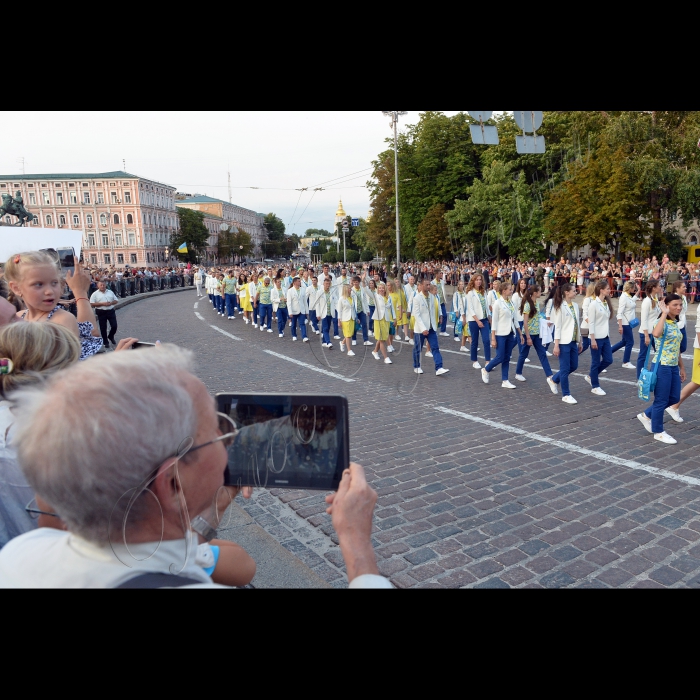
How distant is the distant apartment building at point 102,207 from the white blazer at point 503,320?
188ft

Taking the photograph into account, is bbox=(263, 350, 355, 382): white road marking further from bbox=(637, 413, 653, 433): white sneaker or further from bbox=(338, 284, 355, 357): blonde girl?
bbox=(637, 413, 653, 433): white sneaker

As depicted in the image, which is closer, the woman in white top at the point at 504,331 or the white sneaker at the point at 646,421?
the white sneaker at the point at 646,421

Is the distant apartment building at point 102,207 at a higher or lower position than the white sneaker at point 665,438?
higher

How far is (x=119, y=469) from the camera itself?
1146 mm

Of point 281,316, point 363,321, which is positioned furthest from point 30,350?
point 281,316

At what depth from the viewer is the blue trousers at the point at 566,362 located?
8.45 metres

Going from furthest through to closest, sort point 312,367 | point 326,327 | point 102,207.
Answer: point 102,207 < point 326,327 < point 312,367

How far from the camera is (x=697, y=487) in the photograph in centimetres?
512

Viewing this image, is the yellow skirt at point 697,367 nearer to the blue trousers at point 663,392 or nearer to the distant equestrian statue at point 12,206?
the blue trousers at point 663,392

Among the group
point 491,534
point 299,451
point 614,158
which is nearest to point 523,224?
point 614,158

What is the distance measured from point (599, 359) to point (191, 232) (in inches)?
3265

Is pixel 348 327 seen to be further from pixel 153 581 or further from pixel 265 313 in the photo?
pixel 153 581

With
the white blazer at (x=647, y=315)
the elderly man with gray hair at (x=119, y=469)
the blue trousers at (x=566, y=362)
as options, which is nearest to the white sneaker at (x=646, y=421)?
the blue trousers at (x=566, y=362)

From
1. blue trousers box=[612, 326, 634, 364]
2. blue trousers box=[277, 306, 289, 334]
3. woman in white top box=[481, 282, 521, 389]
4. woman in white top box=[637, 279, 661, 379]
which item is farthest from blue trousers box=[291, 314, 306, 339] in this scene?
woman in white top box=[637, 279, 661, 379]
